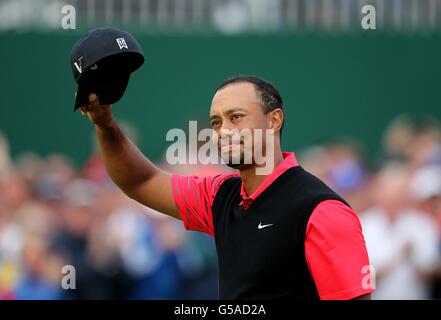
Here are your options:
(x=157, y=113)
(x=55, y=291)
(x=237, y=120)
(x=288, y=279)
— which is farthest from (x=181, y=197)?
(x=157, y=113)

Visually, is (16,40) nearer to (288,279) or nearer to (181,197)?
(181,197)

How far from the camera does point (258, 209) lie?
13.2ft

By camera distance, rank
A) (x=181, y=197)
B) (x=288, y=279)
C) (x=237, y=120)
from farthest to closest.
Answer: (x=181, y=197) → (x=237, y=120) → (x=288, y=279)

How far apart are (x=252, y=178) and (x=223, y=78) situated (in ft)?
17.6

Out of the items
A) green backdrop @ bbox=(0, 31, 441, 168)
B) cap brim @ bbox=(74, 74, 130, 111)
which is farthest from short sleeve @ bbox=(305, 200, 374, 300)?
green backdrop @ bbox=(0, 31, 441, 168)

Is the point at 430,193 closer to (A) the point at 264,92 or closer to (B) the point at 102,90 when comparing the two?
(A) the point at 264,92

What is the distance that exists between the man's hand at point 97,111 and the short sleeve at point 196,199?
43cm

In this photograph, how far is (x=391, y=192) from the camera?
813cm

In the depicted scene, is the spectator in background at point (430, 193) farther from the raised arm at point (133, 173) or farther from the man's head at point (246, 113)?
the man's head at point (246, 113)

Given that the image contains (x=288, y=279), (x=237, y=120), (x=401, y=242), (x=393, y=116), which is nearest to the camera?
(x=288, y=279)

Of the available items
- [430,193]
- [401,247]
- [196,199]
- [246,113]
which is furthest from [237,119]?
[430,193]

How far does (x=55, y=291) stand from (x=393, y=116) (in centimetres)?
350

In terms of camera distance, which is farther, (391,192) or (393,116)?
(393,116)

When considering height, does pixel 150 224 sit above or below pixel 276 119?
below
